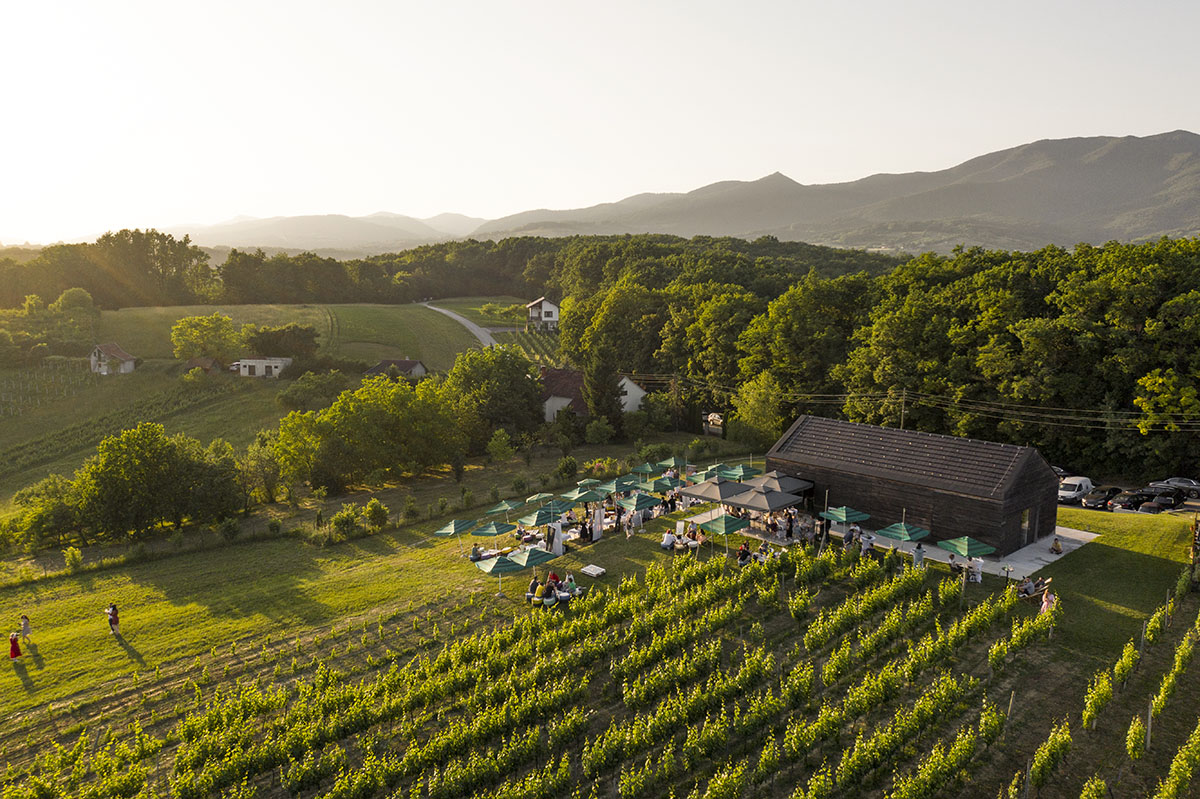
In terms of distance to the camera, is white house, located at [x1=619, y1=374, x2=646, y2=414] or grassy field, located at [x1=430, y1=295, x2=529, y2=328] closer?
white house, located at [x1=619, y1=374, x2=646, y2=414]

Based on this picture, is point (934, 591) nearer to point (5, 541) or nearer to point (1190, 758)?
point (1190, 758)

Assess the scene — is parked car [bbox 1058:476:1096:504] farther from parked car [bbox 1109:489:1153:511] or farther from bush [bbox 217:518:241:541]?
bush [bbox 217:518:241:541]

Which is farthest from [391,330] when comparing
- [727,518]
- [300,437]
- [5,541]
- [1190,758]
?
[1190,758]

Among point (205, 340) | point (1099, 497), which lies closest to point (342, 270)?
point (205, 340)

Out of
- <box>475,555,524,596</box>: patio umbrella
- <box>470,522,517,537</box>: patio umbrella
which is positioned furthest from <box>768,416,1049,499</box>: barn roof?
<box>475,555,524,596</box>: patio umbrella

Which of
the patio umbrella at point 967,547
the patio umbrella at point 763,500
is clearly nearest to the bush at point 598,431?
the patio umbrella at point 763,500

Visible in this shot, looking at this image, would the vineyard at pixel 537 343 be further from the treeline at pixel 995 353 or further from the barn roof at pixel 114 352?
the barn roof at pixel 114 352

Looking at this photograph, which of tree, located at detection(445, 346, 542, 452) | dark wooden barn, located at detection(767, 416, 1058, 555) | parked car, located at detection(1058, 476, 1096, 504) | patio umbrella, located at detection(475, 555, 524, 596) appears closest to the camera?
patio umbrella, located at detection(475, 555, 524, 596)
